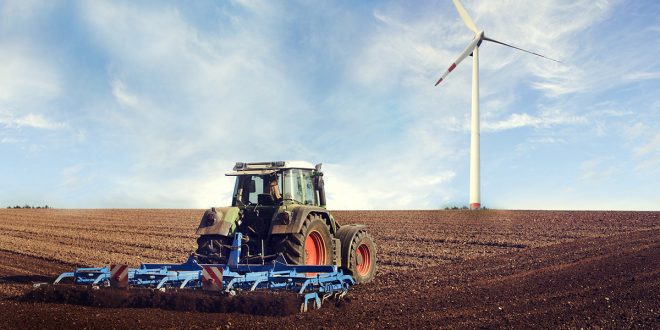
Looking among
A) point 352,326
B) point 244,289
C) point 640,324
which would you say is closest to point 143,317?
point 244,289

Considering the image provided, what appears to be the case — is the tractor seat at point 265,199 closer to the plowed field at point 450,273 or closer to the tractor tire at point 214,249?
the tractor tire at point 214,249

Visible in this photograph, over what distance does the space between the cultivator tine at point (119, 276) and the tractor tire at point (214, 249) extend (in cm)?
129

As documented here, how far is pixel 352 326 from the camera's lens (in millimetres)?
8148

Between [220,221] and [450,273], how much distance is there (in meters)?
5.62

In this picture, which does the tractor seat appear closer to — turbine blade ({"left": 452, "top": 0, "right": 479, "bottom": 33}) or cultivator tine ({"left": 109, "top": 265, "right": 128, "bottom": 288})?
cultivator tine ({"left": 109, "top": 265, "right": 128, "bottom": 288})

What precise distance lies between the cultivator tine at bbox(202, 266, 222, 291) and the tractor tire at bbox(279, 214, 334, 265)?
4.50 ft

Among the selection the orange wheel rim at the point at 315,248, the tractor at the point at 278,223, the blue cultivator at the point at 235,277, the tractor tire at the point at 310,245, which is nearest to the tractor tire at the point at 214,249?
the tractor at the point at 278,223

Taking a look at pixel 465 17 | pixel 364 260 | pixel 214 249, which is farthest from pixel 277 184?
pixel 465 17

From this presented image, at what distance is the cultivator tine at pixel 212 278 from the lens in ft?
29.9

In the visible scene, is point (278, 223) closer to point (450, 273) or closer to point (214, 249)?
point (214, 249)

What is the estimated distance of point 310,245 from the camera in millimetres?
10898

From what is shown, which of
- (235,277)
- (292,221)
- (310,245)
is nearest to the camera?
(235,277)

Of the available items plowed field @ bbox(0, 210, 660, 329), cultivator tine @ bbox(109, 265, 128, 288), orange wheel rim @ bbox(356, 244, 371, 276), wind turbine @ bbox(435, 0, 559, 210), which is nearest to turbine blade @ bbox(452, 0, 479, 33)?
wind turbine @ bbox(435, 0, 559, 210)

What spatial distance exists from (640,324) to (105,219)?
30.2 metres
